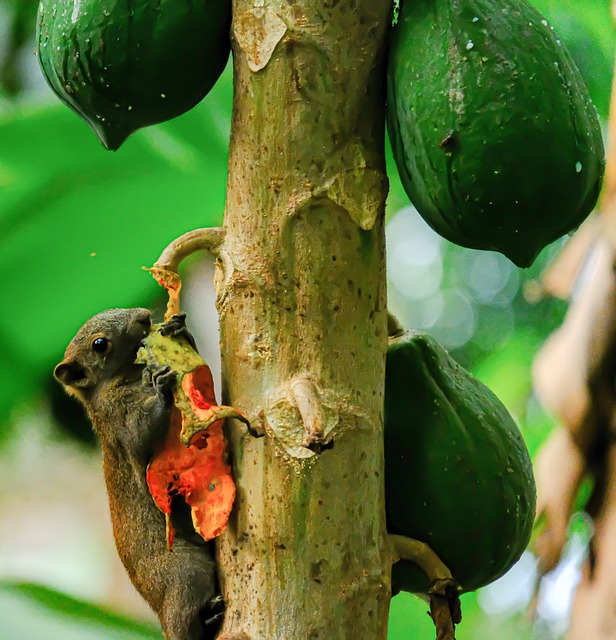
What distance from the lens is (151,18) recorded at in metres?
0.95

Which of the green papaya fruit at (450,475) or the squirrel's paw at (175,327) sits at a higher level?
the squirrel's paw at (175,327)

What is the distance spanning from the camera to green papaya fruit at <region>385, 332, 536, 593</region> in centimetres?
104

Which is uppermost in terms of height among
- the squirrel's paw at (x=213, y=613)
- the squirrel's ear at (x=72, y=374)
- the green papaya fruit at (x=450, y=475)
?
the squirrel's ear at (x=72, y=374)

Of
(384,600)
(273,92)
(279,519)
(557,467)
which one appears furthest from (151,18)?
(557,467)

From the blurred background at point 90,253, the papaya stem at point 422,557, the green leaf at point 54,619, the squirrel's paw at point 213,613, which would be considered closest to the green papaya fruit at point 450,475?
the papaya stem at point 422,557

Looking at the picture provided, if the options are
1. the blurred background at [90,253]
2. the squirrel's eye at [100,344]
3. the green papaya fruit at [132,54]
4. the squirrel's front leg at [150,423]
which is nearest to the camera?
the green papaya fruit at [132,54]

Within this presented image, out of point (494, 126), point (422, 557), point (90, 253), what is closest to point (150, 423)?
point (422, 557)

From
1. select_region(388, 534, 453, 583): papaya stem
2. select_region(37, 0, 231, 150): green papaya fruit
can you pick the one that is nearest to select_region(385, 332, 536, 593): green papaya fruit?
select_region(388, 534, 453, 583): papaya stem

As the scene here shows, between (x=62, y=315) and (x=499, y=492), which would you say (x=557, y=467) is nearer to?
(x=499, y=492)

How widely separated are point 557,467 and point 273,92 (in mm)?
1298

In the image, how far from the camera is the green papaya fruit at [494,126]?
0.86m

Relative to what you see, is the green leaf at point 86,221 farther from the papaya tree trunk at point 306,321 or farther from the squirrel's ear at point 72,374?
the papaya tree trunk at point 306,321

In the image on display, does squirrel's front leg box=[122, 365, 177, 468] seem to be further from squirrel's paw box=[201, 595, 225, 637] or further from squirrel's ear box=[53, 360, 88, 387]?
squirrel's ear box=[53, 360, 88, 387]

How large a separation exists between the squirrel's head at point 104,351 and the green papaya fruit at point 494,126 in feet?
2.14
